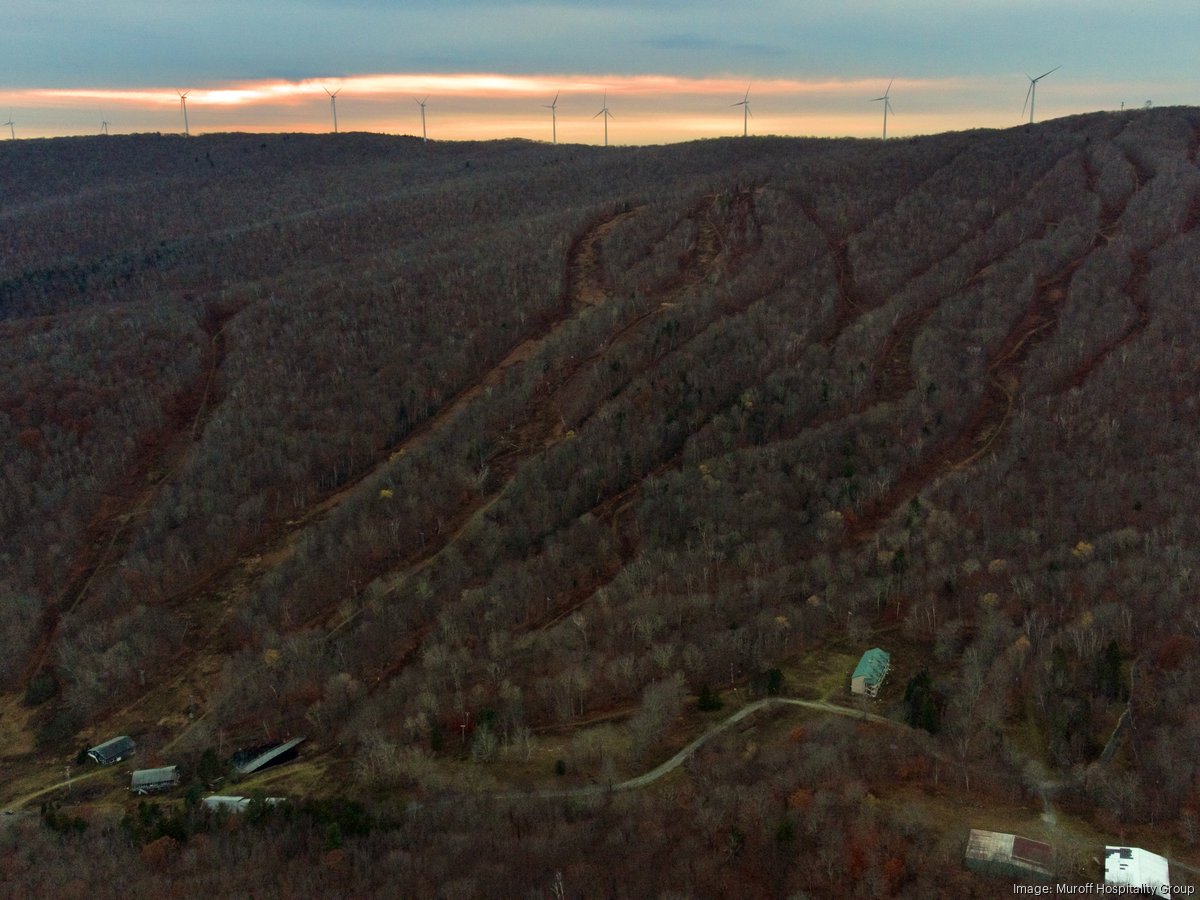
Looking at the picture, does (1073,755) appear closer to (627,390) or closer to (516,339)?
(627,390)

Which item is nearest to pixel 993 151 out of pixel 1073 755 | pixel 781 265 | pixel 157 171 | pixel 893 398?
pixel 781 265

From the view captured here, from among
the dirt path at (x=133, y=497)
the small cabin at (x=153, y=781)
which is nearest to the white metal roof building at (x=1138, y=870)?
the small cabin at (x=153, y=781)

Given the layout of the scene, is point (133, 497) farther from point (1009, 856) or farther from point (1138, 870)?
point (1138, 870)

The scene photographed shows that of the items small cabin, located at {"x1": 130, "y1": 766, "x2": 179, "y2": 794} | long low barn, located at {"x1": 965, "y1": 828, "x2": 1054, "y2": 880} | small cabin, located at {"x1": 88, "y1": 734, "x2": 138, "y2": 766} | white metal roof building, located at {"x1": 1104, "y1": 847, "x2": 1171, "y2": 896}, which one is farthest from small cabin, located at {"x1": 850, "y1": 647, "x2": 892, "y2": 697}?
small cabin, located at {"x1": 88, "y1": 734, "x2": 138, "y2": 766}

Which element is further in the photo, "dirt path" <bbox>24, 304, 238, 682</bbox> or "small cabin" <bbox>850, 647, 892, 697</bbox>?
"dirt path" <bbox>24, 304, 238, 682</bbox>

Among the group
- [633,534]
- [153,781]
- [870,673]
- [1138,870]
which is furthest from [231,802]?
→ [1138,870]

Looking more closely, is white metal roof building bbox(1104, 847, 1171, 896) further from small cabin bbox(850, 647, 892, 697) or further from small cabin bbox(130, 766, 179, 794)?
small cabin bbox(130, 766, 179, 794)

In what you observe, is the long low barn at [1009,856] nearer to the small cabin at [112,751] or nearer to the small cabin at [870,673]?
the small cabin at [870,673]
